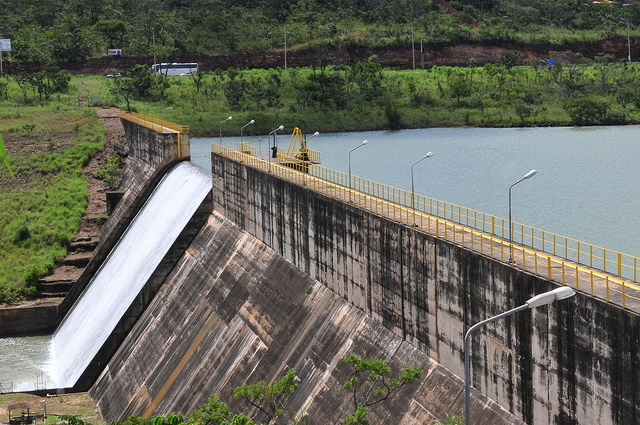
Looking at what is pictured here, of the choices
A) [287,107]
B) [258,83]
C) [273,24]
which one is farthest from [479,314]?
[273,24]

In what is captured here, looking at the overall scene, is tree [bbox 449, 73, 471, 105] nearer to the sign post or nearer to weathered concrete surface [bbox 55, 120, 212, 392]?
weathered concrete surface [bbox 55, 120, 212, 392]

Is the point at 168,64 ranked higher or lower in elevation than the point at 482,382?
higher

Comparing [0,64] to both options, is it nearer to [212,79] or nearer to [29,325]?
[212,79]

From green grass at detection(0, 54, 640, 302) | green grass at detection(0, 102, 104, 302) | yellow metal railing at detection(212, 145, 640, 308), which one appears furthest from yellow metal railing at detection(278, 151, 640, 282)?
green grass at detection(0, 54, 640, 302)

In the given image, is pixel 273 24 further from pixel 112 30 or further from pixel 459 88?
pixel 459 88

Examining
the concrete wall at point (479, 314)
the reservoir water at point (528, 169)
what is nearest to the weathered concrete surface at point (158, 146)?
the reservoir water at point (528, 169)

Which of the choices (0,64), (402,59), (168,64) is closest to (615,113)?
(402,59)
